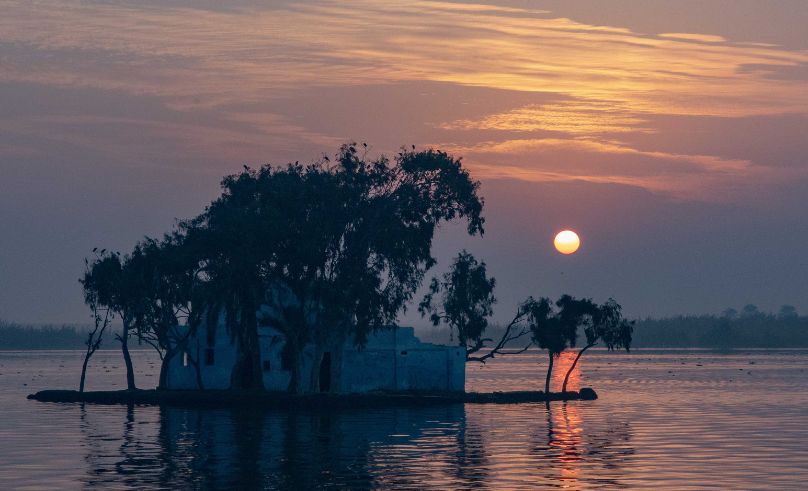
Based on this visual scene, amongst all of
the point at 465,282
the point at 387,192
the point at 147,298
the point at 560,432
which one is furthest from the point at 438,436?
the point at 465,282

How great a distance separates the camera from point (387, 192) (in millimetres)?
78875

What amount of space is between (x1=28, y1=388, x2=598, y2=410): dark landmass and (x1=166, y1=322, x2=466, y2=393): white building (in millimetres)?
1651

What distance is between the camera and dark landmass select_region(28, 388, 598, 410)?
73.7m

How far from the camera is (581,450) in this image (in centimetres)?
4734

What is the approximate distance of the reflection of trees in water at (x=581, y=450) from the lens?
127 ft

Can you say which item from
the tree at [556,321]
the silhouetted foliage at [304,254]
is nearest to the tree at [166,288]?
the silhouetted foliage at [304,254]

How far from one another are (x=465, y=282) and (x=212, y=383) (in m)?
20.6

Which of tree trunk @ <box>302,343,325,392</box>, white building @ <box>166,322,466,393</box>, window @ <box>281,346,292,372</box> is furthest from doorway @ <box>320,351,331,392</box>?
tree trunk @ <box>302,343,325,392</box>

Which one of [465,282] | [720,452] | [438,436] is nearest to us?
[720,452]

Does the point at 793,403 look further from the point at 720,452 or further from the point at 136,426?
the point at 136,426

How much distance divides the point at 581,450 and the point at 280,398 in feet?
98.3

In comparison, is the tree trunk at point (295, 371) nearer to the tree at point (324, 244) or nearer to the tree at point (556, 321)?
the tree at point (324, 244)

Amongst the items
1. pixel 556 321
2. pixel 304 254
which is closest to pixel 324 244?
pixel 304 254

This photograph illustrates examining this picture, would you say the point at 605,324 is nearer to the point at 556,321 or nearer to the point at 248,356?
the point at 556,321
